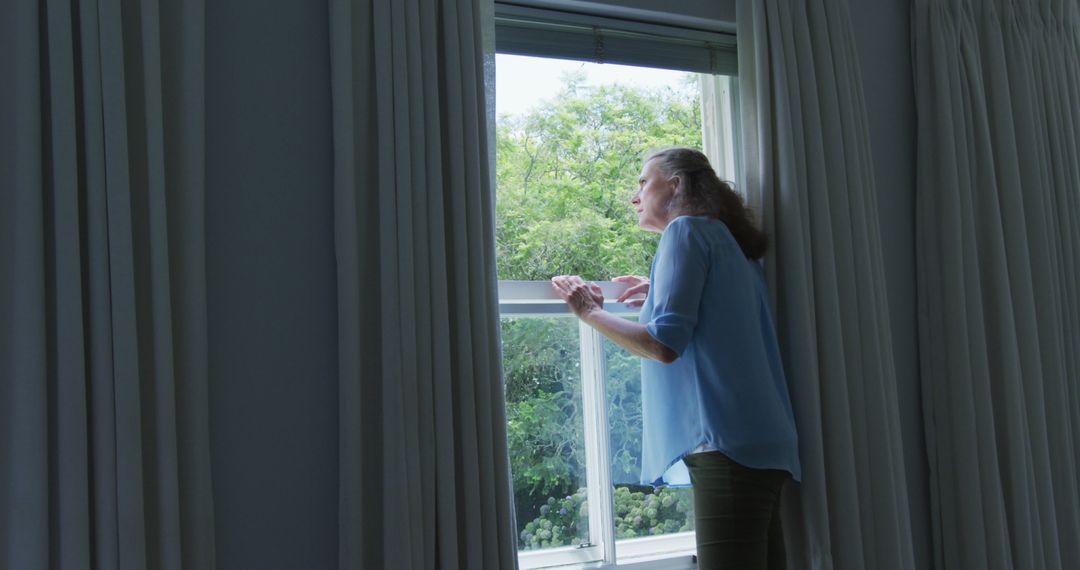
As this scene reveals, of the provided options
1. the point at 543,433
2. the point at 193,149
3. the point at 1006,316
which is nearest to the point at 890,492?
the point at 1006,316

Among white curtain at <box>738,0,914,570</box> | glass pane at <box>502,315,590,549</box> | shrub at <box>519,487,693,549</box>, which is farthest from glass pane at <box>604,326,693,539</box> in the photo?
white curtain at <box>738,0,914,570</box>

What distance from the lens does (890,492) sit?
246cm

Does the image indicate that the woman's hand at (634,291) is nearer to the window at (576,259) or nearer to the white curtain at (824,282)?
the window at (576,259)

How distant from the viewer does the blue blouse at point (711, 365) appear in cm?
211

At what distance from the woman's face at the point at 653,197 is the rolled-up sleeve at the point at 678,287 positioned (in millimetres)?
185

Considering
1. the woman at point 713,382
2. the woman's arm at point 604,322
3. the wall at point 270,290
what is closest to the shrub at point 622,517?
the woman at point 713,382

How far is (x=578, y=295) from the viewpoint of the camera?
2.31m

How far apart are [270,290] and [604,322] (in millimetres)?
813

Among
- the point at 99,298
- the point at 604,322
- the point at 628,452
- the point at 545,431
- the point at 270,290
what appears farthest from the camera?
the point at 628,452

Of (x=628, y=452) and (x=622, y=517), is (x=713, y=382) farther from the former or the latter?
(x=622, y=517)

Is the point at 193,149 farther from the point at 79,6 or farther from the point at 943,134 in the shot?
the point at 943,134

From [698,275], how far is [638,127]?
63 cm

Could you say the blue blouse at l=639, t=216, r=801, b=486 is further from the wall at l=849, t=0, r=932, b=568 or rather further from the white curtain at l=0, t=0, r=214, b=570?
the white curtain at l=0, t=0, r=214, b=570

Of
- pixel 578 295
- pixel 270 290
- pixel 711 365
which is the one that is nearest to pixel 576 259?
pixel 578 295
